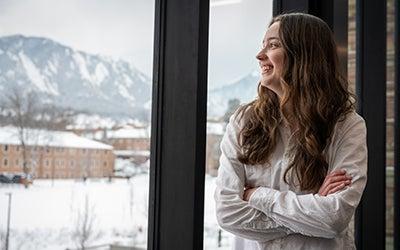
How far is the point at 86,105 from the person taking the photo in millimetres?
1201

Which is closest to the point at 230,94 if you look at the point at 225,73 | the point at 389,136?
the point at 225,73

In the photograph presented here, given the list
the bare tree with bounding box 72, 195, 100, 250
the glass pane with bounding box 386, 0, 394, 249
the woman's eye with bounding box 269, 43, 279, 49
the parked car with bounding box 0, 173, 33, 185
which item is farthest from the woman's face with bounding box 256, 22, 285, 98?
the glass pane with bounding box 386, 0, 394, 249

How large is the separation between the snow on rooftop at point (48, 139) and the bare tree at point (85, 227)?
0.13 m

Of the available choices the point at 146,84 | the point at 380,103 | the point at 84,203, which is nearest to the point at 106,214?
the point at 84,203

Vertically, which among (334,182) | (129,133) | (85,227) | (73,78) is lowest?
(85,227)

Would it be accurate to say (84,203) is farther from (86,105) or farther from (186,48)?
(186,48)

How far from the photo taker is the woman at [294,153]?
1366mm

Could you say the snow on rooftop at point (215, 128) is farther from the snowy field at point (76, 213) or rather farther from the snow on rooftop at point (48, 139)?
the snow on rooftop at point (48, 139)

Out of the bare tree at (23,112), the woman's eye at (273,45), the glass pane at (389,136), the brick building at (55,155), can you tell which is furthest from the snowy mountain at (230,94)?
the glass pane at (389,136)

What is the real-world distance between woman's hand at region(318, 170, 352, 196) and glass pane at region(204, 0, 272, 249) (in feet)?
1.22

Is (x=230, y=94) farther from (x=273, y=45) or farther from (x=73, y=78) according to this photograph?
(x=73, y=78)

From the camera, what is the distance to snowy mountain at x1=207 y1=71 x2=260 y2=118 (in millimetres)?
1647

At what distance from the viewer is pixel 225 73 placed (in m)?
1.72

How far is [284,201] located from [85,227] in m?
0.52
